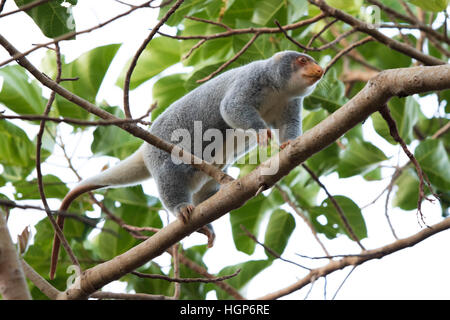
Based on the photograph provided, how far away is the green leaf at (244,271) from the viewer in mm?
4496

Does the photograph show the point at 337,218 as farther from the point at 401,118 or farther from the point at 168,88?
the point at 168,88

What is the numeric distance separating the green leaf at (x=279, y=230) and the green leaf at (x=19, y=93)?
211 centimetres

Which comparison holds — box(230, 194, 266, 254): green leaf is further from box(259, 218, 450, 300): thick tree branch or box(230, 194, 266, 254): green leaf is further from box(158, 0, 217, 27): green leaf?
box(158, 0, 217, 27): green leaf

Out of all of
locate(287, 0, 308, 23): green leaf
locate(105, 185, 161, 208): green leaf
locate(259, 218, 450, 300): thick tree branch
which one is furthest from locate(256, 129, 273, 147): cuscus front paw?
locate(105, 185, 161, 208): green leaf

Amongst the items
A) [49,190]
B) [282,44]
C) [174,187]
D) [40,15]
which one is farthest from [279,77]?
[49,190]

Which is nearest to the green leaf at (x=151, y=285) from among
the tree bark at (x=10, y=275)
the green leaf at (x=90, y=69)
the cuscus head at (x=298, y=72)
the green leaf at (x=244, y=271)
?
the green leaf at (x=244, y=271)

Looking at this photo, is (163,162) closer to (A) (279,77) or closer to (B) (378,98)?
(A) (279,77)

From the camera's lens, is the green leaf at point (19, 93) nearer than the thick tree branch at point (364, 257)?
No

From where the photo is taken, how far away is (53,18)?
A: 2.73m

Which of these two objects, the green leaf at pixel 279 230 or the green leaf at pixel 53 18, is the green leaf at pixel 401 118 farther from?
the green leaf at pixel 53 18

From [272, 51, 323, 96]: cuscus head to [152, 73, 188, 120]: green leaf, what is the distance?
3.89 ft

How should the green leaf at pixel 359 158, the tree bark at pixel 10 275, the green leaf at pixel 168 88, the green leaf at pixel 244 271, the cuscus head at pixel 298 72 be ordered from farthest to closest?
1. the green leaf at pixel 168 88
2. the green leaf at pixel 244 271
3. the green leaf at pixel 359 158
4. the cuscus head at pixel 298 72
5. the tree bark at pixel 10 275

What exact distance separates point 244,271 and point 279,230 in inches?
19.2

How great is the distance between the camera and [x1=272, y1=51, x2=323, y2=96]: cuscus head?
358 cm
